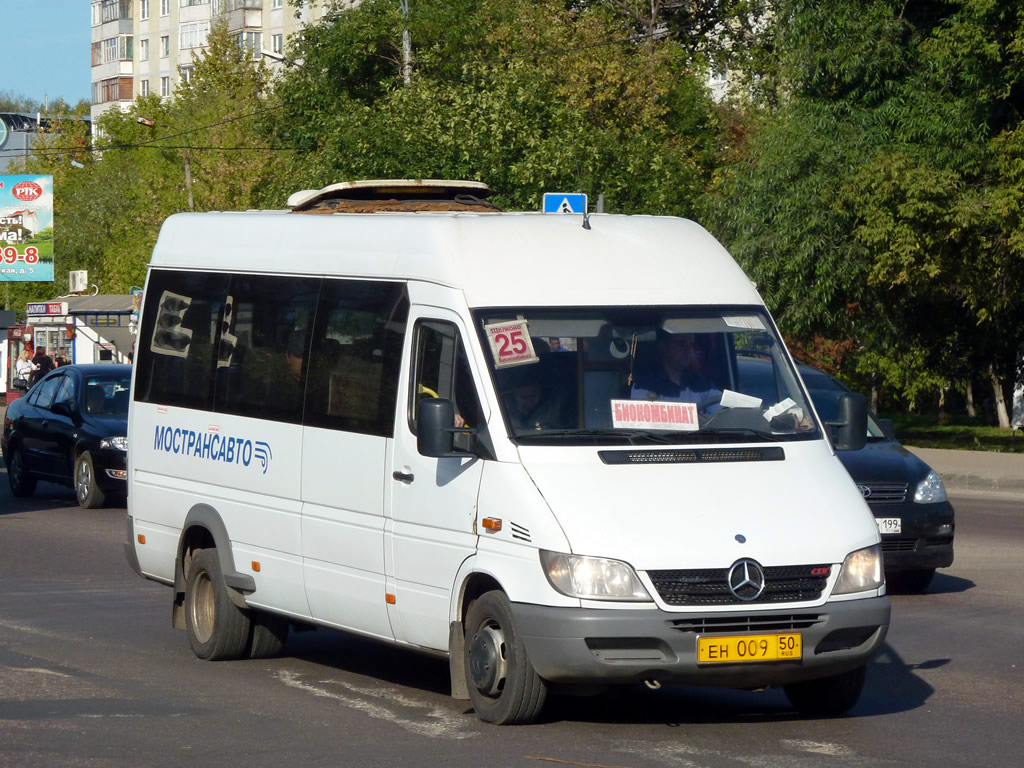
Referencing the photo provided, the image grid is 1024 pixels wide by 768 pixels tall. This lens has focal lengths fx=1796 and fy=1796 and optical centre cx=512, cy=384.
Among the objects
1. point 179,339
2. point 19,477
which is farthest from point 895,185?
point 179,339

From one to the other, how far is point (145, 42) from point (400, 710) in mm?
107693

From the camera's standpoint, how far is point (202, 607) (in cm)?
1019

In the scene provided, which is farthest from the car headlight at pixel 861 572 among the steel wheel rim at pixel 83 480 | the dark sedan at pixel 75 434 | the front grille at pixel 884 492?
the steel wheel rim at pixel 83 480

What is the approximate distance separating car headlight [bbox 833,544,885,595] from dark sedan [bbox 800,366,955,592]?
15.0ft

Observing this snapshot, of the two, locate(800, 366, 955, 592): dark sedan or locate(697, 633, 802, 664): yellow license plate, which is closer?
locate(697, 633, 802, 664): yellow license plate

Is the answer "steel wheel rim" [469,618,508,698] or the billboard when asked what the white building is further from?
"steel wheel rim" [469,618,508,698]

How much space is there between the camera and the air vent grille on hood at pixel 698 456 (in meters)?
7.68

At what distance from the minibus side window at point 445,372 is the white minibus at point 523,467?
1cm

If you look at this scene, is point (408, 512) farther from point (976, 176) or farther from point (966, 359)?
point (966, 359)

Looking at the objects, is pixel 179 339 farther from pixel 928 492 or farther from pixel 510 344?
pixel 928 492

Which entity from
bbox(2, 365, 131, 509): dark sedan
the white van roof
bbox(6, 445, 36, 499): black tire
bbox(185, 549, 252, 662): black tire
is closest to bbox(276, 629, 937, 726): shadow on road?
bbox(185, 549, 252, 662): black tire

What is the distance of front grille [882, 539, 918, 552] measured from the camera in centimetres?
1248

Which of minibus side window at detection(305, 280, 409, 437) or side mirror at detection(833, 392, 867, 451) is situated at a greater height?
minibus side window at detection(305, 280, 409, 437)

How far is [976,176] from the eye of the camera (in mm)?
26469
